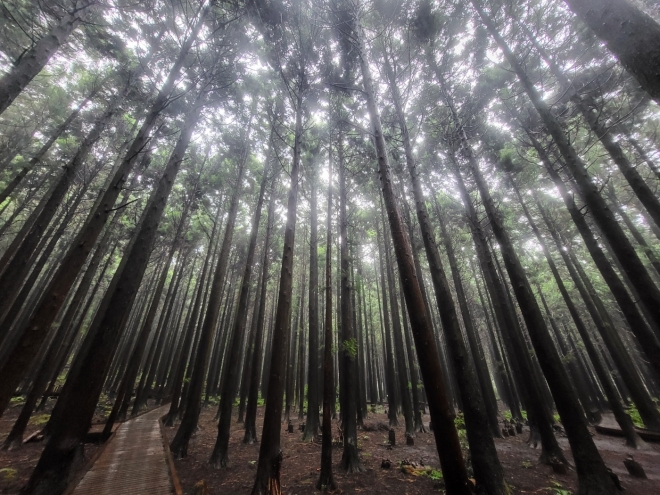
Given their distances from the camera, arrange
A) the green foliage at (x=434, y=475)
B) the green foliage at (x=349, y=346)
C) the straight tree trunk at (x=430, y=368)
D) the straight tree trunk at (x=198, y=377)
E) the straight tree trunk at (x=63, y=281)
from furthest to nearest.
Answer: the straight tree trunk at (x=198, y=377)
the green foliage at (x=349, y=346)
the green foliage at (x=434, y=475)
the straight tree trunk at (x=63, y=281)
the straight tree trunk at (x=430, y=368)

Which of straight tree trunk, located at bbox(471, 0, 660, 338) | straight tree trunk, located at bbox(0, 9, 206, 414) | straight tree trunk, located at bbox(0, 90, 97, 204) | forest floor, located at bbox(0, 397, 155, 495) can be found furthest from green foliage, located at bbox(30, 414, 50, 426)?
straight tree trunk, located at bbox(471, 0, 660, 338)

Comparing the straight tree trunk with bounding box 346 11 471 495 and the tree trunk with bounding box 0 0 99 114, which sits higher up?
the tree trunk with bounding box 0 0 99 114

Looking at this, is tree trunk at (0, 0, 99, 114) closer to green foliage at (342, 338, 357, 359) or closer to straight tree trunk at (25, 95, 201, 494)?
straight tree trunk at (25, 95, 201, 494)

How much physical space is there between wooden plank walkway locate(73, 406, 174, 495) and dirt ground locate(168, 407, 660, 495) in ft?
5.03

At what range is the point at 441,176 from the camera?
1355cm

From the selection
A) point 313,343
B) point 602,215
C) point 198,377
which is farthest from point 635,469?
point 198,377

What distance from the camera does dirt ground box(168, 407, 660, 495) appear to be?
6523mm

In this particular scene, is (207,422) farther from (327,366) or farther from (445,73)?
(445,73)

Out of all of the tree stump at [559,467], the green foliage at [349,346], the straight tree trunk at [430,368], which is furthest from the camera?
the green foliage at [349,346]

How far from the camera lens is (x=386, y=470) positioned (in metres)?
7.78

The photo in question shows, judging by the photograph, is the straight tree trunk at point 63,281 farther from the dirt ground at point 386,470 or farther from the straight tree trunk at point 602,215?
the straight tree trunk at point 602,215

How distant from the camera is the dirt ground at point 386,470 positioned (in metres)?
6.52

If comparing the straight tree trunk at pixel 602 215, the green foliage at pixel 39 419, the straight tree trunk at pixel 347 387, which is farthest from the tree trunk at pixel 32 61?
the green foliage at pixel 39 419

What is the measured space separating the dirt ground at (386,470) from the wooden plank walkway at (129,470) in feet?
5.03
